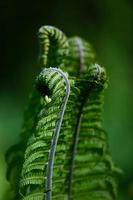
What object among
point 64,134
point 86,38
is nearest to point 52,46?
point 64,134

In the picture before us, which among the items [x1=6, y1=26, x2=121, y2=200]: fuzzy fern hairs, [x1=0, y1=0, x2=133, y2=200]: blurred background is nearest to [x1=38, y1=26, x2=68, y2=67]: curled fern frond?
[x1=6, y1=26, x2=121, y2=200]: fuzzy fern hairs

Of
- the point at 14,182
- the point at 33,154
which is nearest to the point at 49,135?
the point at 33,154

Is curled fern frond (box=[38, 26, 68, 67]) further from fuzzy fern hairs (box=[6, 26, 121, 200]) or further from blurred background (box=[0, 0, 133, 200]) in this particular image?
blurred background (box=[0, 0, 133, 200])

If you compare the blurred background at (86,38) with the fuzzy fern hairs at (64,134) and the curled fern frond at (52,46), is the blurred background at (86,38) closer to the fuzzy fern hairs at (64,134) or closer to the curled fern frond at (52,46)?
the fuzzy fern hairs at (64,134)

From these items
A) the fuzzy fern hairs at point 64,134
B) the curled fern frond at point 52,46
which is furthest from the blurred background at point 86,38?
the curled fern frond at point 52,46

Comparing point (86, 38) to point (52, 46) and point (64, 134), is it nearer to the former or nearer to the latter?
point (52, 46)

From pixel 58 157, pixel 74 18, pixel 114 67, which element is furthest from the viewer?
pixel 74 18

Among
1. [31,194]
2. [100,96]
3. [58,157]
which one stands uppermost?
[100,96]

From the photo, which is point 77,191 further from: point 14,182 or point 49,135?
point 49,135
